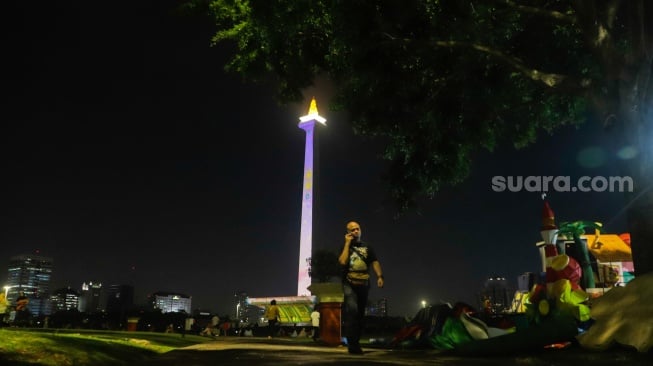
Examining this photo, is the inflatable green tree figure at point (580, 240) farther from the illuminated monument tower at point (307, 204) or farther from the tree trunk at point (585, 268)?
the illuminated monument tower at point (307, 204)

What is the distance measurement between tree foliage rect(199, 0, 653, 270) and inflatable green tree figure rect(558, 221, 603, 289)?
616 cm

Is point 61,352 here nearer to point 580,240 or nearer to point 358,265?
point 358,265

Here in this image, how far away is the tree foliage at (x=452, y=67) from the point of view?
7.93 m

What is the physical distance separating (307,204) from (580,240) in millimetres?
79513

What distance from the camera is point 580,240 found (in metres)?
17.9

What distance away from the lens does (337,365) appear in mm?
4875

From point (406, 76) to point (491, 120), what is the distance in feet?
10.7

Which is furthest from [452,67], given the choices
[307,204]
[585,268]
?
[307,204]

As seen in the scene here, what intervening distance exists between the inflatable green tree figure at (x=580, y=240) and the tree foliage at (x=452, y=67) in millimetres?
6158

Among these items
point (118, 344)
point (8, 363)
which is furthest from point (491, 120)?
point (8, 363)

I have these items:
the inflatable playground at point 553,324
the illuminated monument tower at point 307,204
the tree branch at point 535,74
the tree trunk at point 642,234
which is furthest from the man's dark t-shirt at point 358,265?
the illuminated monument tower at point 307,204

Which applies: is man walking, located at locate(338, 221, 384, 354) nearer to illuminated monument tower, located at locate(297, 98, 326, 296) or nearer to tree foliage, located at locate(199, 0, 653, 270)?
tree foliage, located at locate(199, 0, 653, 270)

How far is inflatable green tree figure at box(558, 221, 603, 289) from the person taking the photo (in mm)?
16714

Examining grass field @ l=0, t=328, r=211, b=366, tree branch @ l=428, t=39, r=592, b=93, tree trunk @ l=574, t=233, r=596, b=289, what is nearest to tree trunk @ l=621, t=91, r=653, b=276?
tree branch @ l=428, t=39, r=592, b=93
